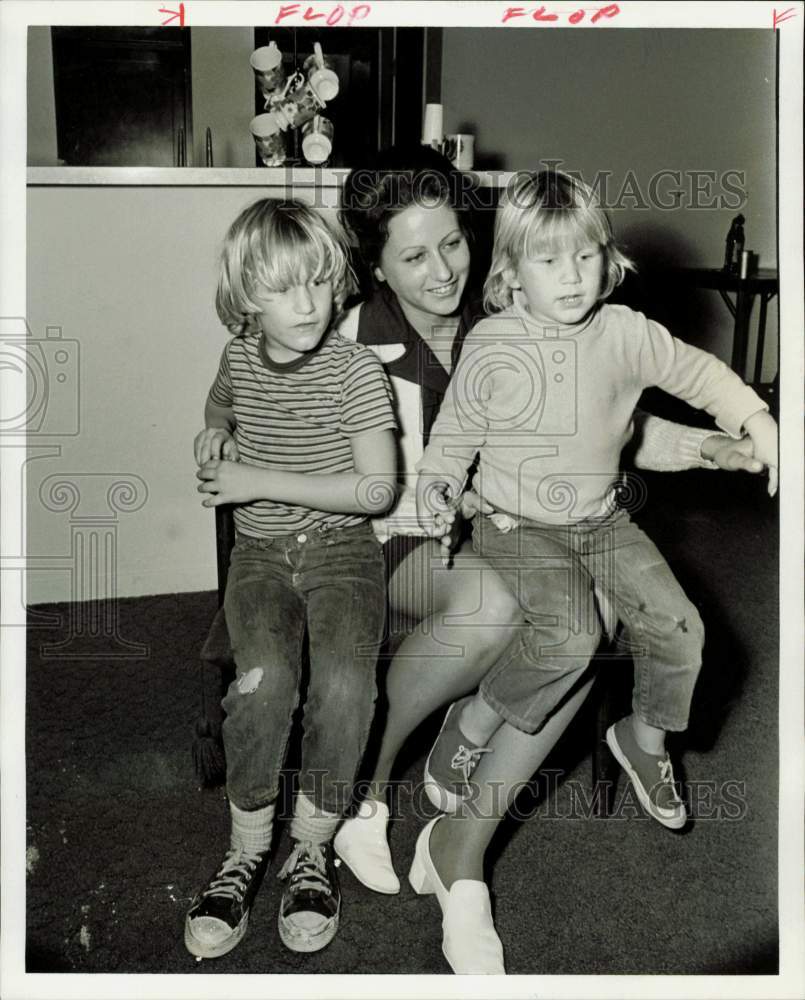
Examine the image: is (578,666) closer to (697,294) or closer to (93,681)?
(93,681)

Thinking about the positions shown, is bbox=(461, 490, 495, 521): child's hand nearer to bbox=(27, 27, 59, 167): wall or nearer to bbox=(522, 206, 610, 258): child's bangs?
bbox=(522, 206, 610, 258): child's bangs

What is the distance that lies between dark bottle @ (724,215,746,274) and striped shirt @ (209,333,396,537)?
3.38 feet

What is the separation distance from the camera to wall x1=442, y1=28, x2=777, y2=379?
1923 mm

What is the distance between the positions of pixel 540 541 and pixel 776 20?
55cm

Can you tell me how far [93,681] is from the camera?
1355mm

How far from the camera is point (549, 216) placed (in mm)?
964

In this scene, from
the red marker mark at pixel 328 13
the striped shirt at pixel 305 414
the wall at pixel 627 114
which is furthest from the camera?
the wall at pixel 627 114

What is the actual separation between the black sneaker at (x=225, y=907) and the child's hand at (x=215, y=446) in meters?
0.41

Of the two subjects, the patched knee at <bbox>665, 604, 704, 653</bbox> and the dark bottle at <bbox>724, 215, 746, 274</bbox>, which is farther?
the dark bottle at <bbox>724, 215, 746, 274</bbox>

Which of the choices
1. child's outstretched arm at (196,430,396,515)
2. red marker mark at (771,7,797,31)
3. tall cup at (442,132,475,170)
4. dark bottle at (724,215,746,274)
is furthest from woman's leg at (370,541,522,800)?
→ dark bottle at (724,215,746,274)

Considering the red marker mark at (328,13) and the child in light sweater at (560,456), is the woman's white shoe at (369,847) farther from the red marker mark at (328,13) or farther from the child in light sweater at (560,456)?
the red marker mark at (328,13)

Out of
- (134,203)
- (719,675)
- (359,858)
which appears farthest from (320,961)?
(134,203)

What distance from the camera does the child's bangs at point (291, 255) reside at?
3.19 ft

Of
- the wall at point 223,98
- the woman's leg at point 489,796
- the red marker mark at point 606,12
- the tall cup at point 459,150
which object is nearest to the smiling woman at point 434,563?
the woman's leg at point 489,796
